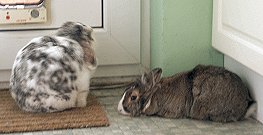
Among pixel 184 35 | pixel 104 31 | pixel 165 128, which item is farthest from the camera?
pixel 104 31

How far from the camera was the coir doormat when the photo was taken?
1.82 m

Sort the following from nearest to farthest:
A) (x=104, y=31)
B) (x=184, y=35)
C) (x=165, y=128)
→ (x=165, y=128) → (x=184, y=35) → (x=104, y=31)

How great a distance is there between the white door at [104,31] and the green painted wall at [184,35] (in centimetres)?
17

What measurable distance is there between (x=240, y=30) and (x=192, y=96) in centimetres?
25

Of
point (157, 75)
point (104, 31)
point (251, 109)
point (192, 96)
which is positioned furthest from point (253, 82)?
point (104, 31)

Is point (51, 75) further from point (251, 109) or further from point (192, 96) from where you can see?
point (251, 109)

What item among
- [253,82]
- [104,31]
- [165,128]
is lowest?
[165,128]

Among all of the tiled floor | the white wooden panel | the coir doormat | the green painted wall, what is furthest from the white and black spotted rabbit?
the white wooden panel

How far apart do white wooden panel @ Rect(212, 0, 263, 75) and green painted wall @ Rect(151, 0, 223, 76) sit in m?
0.04

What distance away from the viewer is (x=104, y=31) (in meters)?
2.26

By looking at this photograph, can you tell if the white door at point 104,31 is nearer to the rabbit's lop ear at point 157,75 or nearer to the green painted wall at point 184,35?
the green painted wall at point 184,35

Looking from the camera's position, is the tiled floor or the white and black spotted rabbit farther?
the white and black spotted rabbit

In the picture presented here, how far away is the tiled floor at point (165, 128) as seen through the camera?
1783 mm

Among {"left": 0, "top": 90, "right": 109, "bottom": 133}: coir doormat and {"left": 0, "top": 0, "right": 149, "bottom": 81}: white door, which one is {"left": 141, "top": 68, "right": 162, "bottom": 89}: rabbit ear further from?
{"left": 0, "top": 0, "right": 149, "bottom": 81}: white door
